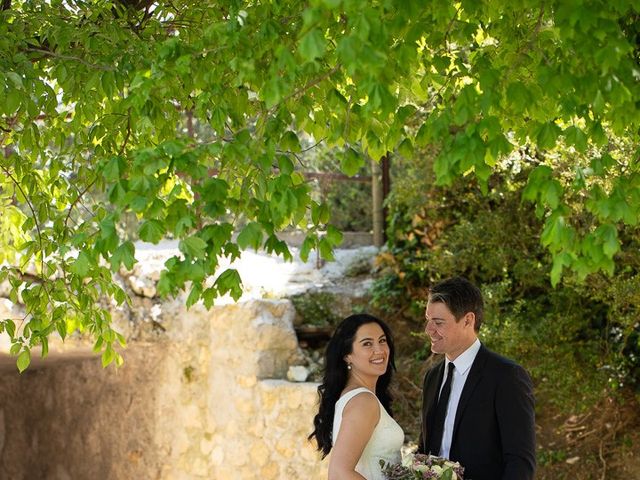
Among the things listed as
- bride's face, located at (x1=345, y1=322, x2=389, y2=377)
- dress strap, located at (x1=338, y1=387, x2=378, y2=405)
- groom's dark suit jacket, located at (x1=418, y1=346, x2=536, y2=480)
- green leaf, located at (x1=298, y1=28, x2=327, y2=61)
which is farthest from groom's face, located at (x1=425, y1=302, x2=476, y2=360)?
green leaf, located at (x1=298, y1=28, x2=327, y2=61)

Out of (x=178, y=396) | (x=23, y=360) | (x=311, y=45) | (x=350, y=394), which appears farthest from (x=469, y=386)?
(x=178, y=396)

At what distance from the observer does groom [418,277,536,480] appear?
11.5 ft

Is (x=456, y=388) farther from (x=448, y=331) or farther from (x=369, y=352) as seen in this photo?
(x=369, y=352)

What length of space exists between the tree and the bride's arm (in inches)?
26.6

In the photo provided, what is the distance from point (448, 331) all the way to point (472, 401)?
11.6 inches

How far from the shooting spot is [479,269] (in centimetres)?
814

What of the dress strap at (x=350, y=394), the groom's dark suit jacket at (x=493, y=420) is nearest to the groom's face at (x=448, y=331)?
the groom's dark suit jacket at (x=493, y=420)

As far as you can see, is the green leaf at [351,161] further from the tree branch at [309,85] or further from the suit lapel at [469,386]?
the suit lapel at [469,386]

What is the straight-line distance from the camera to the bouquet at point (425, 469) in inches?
129

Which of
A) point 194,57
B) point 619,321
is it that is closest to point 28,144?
point 194,57

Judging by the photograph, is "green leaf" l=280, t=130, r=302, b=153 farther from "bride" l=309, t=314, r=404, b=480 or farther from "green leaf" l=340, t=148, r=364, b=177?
"bride" l=309, t=314, r=404, b=480

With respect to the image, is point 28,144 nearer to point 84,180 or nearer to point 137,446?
point 84,180

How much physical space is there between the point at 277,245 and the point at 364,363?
0.88 metres

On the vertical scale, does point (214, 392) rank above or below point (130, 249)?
below
